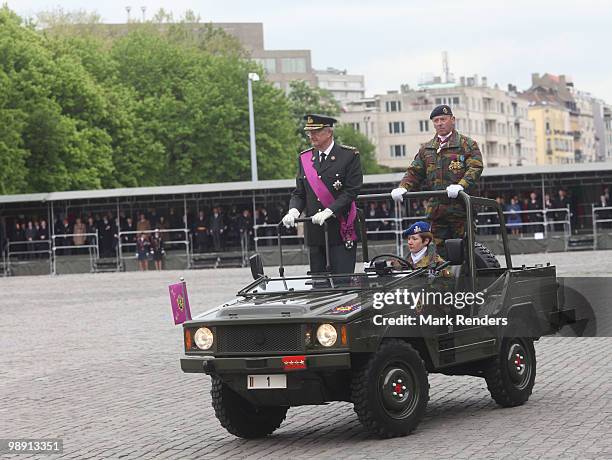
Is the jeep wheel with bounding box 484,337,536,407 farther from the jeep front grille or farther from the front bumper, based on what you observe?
the jeep front grille

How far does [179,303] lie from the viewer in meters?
11.4

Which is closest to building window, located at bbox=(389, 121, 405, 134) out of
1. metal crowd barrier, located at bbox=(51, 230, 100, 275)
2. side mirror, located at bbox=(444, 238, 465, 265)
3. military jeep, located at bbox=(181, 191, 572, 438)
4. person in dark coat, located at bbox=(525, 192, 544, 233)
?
metal crowd barrier, located at bbox=(51, 230, 100, 275)

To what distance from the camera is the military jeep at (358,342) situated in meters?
9.41

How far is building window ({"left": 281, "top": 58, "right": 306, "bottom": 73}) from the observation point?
18825 centimetres

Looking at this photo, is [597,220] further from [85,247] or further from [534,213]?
[85,247]

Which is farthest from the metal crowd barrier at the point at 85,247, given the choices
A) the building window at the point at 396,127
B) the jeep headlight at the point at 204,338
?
the building window at the point at 396,127

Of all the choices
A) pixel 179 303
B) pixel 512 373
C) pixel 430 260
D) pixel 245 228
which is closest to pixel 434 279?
pixel 430 260

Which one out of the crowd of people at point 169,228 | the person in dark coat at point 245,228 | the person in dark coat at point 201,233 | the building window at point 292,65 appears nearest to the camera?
the crowd of people at point 169,228

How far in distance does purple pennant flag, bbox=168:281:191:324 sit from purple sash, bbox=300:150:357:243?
1332 millimetres

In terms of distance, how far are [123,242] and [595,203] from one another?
53.8 ft

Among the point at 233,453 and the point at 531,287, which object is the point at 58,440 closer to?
the point at 233,453

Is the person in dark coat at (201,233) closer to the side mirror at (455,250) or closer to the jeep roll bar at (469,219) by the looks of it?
the jeep roll bar at (469,219)

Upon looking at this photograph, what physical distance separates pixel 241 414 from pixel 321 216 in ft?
6.18

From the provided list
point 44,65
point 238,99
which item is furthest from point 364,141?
point 44,65
